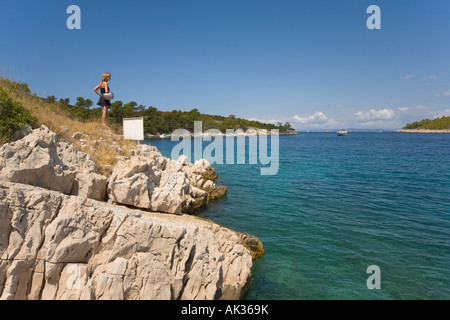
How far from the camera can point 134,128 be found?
14805 millimetres

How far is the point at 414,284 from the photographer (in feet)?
31.4

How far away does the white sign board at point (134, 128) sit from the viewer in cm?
1443

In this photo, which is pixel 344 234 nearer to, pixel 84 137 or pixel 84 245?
pixel 84 245

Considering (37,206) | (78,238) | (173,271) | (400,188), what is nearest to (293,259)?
(173,271)

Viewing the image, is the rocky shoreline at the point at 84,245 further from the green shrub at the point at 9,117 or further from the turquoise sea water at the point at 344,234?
the turquoise sea water at the point at 344,234

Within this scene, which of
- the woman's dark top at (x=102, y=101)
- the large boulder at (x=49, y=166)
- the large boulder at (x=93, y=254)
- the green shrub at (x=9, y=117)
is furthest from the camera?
the woman's dark top at (x=102, y=101)

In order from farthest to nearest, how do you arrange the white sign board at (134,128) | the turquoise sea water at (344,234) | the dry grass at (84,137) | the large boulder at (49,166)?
the white sign board at (134,128) → the dry grass at (84,137) → the turquoise sea water at (344,234) → the large boulder at (49,166)

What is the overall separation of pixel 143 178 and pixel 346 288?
9.43 m

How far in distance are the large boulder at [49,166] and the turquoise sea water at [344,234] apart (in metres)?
7.50

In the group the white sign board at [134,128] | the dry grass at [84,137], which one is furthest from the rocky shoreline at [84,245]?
the white sign board at [134,128]

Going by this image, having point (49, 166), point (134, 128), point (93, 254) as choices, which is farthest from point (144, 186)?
point (134, 128)
